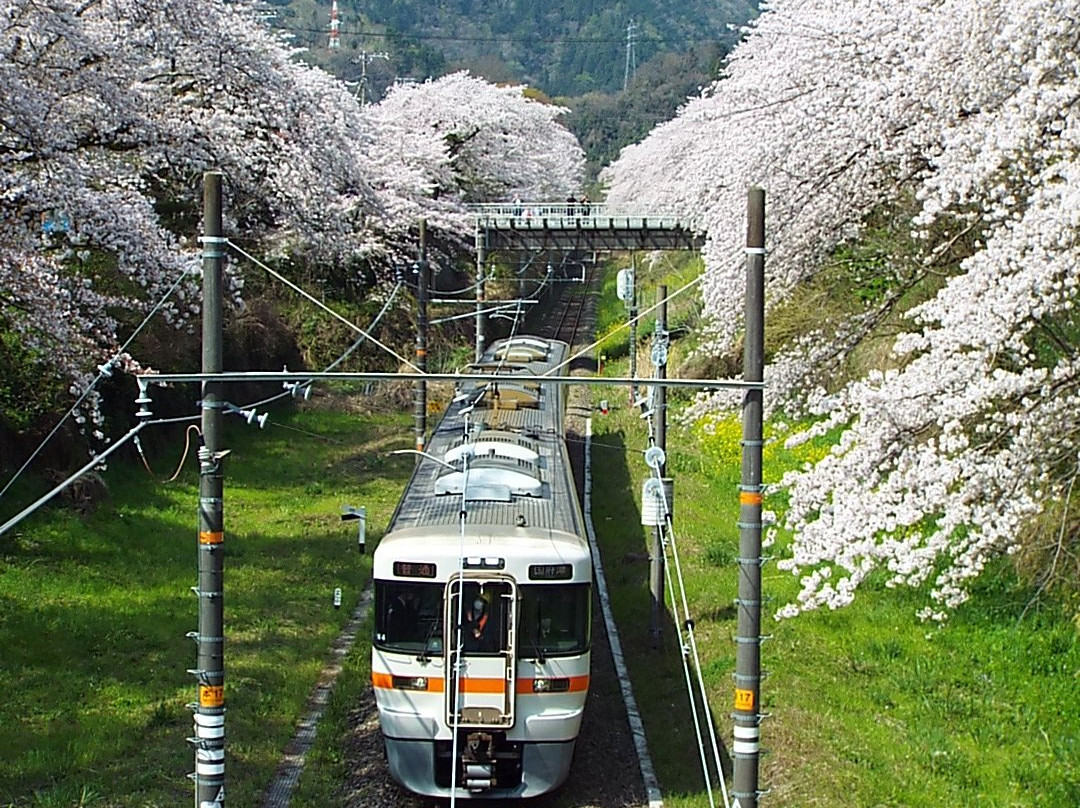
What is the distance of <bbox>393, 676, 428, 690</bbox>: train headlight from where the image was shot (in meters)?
10.9

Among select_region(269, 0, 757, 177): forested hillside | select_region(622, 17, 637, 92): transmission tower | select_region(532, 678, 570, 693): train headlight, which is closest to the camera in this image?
select_region(532, 678, 570, 693): train headlight

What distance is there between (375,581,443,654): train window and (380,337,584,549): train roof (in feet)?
1.48

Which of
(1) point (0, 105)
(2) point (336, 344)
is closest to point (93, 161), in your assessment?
(1) point (0, 105)

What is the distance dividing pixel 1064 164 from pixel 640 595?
1081 centimetres

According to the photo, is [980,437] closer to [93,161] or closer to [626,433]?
[93,161]

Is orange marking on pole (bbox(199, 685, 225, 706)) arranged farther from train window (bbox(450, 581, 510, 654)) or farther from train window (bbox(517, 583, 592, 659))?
train window (bbox(517, 583, 592, 659))

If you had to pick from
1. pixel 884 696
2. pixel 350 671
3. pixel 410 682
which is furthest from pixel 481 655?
pixel 884 696

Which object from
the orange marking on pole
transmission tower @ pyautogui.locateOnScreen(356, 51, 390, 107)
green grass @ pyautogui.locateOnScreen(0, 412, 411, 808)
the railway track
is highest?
transmission tower @ pyautogui.locateOnScreen(356, 51, 390, 107)

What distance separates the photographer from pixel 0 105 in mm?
13367

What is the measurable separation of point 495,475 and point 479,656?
2507 millimetres

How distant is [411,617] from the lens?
36.3ft

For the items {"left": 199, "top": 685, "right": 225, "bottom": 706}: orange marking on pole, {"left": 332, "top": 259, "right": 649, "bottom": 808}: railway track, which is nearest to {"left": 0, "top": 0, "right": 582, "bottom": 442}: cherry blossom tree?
{"left": 332, "top": 259, "right": 649, "bottom": 808}: railway track

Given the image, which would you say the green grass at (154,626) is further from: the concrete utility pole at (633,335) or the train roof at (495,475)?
the concrete utility pole at (633,335)

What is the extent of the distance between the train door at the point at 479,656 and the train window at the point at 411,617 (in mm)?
197
